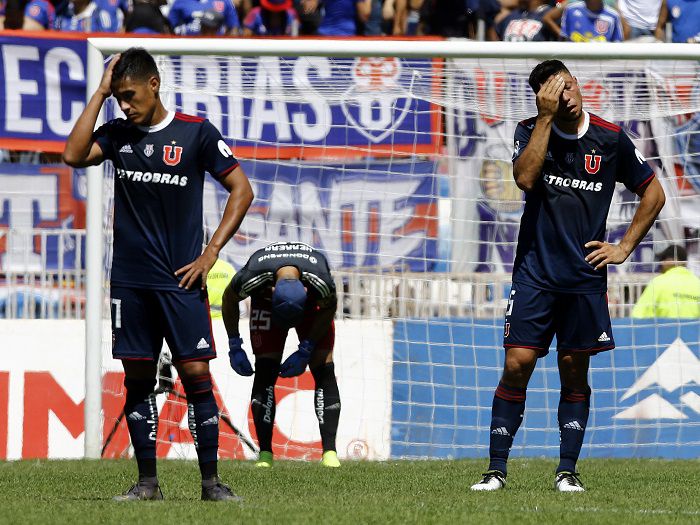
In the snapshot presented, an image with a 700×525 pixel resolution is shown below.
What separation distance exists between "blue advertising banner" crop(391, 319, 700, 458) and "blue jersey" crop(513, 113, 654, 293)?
434 centimetres

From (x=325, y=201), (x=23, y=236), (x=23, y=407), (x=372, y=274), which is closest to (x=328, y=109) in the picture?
(x=325, y=201)

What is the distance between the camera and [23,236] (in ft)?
38.9

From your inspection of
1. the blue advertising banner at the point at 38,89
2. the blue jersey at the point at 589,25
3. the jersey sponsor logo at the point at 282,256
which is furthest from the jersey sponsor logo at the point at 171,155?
the blue jersey at the point at 589,25

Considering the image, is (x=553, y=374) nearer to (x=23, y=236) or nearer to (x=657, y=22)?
(x=23, y=236)

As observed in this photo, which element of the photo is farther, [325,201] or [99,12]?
[99,12]

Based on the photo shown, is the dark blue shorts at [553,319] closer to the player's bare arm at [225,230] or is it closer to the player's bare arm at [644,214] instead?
the player's bare arm at [644,214]

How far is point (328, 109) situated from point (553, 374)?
3343 millimetres

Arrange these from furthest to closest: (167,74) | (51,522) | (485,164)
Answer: (485,164) < (167,74) < (51,522)

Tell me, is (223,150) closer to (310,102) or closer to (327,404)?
(327,404)

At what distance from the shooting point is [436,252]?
12031 millimetres

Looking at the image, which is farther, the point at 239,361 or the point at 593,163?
the point at 239,361

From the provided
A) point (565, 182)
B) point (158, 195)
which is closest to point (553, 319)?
point (565, 182)

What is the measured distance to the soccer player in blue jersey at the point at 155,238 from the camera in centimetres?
680

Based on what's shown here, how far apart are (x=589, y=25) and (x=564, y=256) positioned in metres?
9.30
